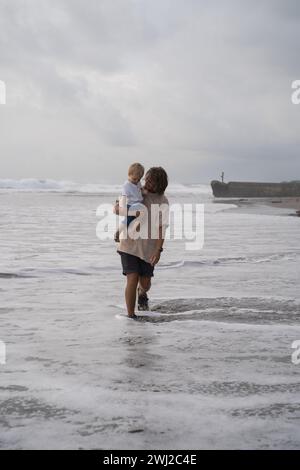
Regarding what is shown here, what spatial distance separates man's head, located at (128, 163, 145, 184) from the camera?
15.5 ft

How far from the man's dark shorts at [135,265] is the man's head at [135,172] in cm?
71

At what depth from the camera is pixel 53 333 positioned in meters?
4.22

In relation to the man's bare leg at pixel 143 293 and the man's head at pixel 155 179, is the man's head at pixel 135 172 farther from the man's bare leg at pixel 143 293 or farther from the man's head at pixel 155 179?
the man's bare leg at pixel 143 293

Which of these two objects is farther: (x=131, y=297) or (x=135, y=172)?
(x=131, y=297)

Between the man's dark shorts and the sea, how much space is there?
430 mm

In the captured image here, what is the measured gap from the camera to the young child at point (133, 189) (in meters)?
4.73

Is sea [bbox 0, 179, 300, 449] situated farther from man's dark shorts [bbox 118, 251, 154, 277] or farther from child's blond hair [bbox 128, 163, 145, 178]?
child's blond hair [bbox 128, 163, 145, 178]

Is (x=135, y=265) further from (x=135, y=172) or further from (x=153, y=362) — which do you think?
(x=153, y=362)

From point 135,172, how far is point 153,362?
6.15 feet

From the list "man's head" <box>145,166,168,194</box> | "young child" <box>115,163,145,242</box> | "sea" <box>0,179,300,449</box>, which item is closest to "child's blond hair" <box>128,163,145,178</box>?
"young child" <box>115,163,145,242</box>

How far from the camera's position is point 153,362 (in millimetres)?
3471

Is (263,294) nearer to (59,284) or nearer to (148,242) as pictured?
(148,242)

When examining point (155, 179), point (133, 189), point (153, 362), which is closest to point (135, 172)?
point (133, 189)

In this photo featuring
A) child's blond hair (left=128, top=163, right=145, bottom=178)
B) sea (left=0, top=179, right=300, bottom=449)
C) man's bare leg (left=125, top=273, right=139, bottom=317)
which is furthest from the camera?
man's bare leg (left=125, top=273, right=139, bottom=317)
